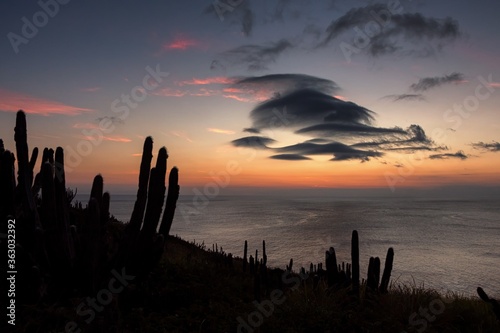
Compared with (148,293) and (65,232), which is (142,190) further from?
(148,293)

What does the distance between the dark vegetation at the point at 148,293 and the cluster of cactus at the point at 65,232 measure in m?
0.02

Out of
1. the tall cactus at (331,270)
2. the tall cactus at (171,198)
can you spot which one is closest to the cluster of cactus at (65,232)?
the tall cactus at (171,198)

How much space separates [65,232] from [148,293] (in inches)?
94.9

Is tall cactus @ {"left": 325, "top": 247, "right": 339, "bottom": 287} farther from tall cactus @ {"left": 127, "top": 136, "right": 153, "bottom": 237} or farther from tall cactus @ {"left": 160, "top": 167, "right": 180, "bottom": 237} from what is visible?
tall cactus @ {"left": 127, "top": 136, "right": 153, "bottom": 237}

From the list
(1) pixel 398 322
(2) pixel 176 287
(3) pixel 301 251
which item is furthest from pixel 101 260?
(3) pixel 301 251

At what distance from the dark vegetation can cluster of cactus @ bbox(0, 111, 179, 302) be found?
23 millimetres

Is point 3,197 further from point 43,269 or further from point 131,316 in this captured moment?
point 131,316

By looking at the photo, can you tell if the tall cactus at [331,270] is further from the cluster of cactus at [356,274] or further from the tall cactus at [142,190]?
the tall cactus at [142,190]

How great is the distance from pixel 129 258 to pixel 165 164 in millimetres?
2576

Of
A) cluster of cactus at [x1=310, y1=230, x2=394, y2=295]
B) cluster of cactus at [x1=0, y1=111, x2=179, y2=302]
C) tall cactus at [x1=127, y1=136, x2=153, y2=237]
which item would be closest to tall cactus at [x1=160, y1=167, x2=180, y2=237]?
cluster of cactus at [x1=0, y1=111, x2=179, y2=302]

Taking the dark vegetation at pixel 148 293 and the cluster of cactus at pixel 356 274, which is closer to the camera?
the dark vegetation at pixel 148 293

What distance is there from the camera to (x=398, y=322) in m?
7.54

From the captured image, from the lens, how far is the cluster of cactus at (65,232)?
308 inches

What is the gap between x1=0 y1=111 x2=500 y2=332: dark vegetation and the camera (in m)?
7.18
